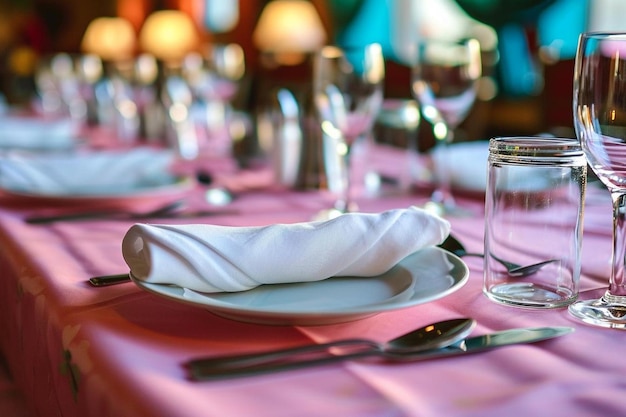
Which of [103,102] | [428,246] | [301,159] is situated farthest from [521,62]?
[428,246]

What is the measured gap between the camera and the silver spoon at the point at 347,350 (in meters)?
0.49

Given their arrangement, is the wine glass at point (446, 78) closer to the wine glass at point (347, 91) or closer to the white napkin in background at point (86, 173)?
the wine glass at point (347, 91)

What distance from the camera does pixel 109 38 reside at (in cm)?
1218

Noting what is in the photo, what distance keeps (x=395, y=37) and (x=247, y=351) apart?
218 inches

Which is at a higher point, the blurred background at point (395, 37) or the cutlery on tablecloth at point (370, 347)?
the blurred background at point (395, 37)

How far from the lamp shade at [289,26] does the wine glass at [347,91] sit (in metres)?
6.52

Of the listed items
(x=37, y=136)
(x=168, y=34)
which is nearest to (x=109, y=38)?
(x=168, y=34)

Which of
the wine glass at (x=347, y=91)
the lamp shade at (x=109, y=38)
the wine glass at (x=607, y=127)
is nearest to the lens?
the wine glass at (x=607, y=127)

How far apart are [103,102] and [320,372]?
2221mm

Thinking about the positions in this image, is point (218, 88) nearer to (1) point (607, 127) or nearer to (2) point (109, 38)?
(1) point (607, 127)

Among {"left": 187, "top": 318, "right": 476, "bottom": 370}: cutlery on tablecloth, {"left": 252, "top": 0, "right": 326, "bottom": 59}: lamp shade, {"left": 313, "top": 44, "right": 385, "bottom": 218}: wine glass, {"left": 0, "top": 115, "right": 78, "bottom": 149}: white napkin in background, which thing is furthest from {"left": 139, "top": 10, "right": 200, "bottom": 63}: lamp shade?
{"left": 187, "top": 318, "right": 476, "bottom": 370}: cutlery on tablecloth

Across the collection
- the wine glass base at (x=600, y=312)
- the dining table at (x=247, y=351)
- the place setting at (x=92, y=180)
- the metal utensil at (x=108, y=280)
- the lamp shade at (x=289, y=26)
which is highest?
the lamp shade at (x=289, y=26)

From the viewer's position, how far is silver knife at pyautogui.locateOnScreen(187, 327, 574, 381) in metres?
0.48

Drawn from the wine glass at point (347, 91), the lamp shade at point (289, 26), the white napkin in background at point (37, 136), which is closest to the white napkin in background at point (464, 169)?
the wine glass at point (347, 91)
